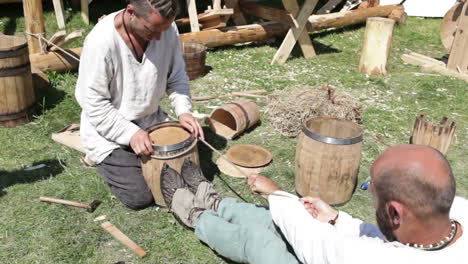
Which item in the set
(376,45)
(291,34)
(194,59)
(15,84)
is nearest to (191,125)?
(15,84)

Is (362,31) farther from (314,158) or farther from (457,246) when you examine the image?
(457,246)

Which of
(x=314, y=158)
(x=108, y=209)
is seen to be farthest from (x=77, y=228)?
(x=314, y=158)

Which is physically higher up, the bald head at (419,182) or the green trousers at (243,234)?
the bald head at (419,182)

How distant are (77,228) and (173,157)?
988mm

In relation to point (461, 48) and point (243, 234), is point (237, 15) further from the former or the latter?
point (243, 234)

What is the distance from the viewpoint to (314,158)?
12.3 feet

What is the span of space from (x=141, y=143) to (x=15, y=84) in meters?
2.26

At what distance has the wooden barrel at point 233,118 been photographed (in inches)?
201

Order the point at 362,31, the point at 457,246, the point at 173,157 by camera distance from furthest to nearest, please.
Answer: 1. the point at 362,31
2. the point at 173,157
3. the point at 457,246

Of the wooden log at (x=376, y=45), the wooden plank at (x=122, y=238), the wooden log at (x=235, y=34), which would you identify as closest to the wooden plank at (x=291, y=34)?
the wooden log at (x=235, y=34)

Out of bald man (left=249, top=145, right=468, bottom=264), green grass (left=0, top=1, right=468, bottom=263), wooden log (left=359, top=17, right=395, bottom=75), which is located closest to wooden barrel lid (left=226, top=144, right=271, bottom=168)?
green grass (left=0, top=1, right=468, bottom=263)

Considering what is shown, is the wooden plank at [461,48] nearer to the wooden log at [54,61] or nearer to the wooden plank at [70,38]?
the wooden plank at [70,38]

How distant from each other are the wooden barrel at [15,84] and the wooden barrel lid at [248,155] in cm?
246

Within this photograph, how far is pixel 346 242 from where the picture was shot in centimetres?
216
